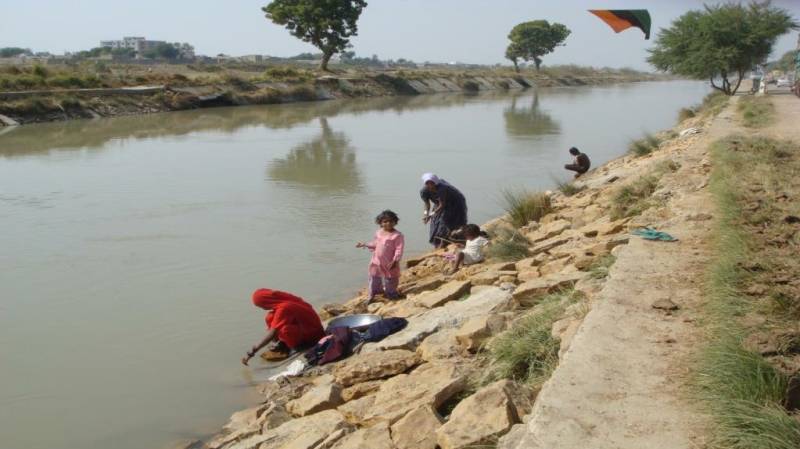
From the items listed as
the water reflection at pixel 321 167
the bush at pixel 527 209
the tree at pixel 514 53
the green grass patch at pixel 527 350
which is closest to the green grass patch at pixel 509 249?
the bush at pixel 527 209

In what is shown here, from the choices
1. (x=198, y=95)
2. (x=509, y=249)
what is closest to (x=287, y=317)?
(x=509, y=249)

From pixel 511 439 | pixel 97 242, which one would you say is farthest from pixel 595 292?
pixel 97 242

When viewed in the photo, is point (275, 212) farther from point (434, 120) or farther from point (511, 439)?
point (434, 120)

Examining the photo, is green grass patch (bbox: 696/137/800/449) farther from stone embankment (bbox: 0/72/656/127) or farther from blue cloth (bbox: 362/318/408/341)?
stone embankment (bbox: 0/72/656/127)

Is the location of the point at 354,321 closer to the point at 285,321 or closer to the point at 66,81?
the point at 285,321

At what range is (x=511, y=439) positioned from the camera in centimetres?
302

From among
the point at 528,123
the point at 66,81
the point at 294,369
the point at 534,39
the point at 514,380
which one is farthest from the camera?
the point at 534,39

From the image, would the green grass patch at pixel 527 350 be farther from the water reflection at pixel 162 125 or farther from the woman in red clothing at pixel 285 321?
the water reflection at pixel 162 125

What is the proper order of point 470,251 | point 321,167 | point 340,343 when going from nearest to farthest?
1. point 340,343
2. point 470,251
3. point 321,167

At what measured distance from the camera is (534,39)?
98500 millimetres

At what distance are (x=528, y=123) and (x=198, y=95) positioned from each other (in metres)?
18.8

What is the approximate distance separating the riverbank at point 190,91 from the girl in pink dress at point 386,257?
2655 centimetres

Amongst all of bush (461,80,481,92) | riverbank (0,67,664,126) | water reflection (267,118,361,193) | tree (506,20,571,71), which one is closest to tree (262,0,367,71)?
riverbank (0,67,664,126)

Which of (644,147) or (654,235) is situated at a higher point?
(654,235)
